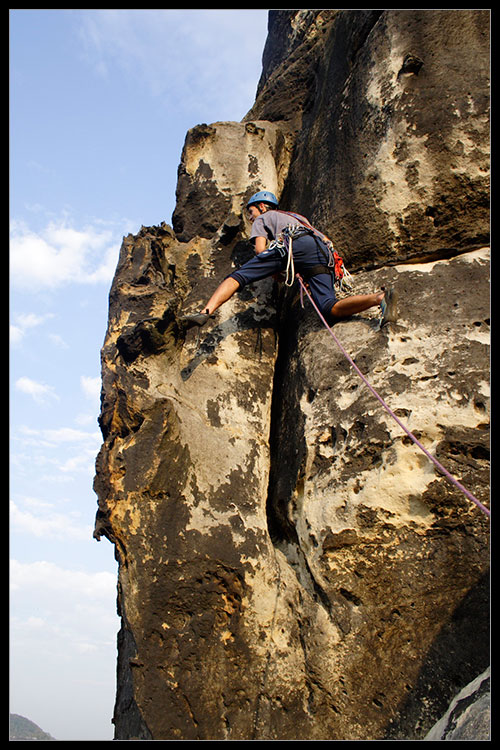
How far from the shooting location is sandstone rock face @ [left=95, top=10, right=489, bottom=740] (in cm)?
404

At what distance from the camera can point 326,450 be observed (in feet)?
15.4

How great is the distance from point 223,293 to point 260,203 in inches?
47.6

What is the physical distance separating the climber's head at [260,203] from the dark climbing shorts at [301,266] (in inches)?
28.9

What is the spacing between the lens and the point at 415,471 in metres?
4.25

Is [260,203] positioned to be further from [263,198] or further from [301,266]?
[301,266]

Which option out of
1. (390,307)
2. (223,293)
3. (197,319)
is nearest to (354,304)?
(390,307)

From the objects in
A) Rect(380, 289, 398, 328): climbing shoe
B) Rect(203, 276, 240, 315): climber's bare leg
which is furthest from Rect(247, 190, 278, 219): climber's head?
Rect(380, 289, 398, 328): climbing shoe

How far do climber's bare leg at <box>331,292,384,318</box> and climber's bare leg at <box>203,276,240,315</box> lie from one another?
2.85ft

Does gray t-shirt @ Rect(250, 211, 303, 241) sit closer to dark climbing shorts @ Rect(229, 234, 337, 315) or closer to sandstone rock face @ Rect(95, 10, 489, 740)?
dark climbing shorts @ Rect(229, 234, 337, 315)

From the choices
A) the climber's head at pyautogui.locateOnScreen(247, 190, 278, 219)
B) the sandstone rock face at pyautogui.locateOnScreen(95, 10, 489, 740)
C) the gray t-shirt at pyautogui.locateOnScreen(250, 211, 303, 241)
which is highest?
the climber's head at pyautogui.locateOnScreen(247, 190, 278, 219)

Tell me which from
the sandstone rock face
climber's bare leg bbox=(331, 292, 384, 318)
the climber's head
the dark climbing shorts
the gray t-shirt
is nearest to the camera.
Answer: the sandstone rock face
